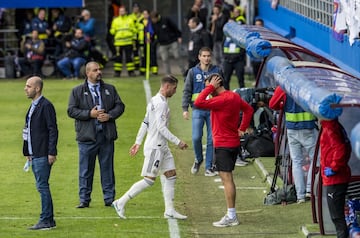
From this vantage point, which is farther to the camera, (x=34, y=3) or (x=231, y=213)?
(x=34, y=3)

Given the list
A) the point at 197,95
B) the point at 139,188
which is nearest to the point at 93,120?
the point at 139,188

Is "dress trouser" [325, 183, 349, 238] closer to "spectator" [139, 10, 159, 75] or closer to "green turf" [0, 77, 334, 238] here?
"green turf" [0, 77, 334, 238]

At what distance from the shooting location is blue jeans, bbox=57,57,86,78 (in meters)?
31.0

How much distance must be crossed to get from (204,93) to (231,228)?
1746mm

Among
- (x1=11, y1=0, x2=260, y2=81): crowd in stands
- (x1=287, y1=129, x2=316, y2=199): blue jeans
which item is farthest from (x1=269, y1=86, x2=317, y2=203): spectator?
(x1=11, y1=0, x2=260, y2=81): crowd in stands

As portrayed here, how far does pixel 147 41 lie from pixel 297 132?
53.4 feet

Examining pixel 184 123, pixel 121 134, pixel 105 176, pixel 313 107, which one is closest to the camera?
pixel 313 107

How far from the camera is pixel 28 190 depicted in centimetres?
1639

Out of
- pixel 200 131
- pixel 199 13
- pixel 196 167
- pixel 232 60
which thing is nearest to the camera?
pixel 200 131

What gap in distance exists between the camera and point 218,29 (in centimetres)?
3000

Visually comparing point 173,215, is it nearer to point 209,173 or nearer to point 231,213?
point 231,213

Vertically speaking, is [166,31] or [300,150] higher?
[300,150]

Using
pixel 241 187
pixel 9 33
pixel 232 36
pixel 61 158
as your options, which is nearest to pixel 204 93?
pixel 241 187

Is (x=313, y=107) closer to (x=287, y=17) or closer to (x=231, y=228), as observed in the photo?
(x=231, y=228)
